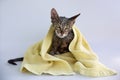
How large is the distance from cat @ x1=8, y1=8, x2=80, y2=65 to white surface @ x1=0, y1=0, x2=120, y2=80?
6.8 inches

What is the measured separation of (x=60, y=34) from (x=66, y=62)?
11 cm

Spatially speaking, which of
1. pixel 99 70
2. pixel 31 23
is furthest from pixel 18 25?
pixel 99 70

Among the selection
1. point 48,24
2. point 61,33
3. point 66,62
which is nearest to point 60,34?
point 61,33

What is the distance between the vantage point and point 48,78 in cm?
88

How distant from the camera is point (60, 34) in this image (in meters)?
0.96

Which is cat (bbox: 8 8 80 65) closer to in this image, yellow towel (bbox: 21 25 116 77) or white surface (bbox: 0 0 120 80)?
yellow towel (bbox: 21 25 116 77)

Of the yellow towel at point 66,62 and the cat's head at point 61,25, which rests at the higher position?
the cat's head at point 61,25

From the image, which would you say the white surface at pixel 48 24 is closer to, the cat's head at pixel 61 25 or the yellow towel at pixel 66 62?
the yellow towel at pixel 66 62

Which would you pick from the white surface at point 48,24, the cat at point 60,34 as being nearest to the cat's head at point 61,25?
the cat at point 60,34

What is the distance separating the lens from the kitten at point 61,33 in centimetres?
96

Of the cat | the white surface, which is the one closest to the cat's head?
the cat

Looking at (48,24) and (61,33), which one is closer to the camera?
(61,33)

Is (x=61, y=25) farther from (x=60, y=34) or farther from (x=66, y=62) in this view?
(x=66, y=62)

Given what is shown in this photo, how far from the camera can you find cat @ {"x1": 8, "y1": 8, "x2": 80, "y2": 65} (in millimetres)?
958
